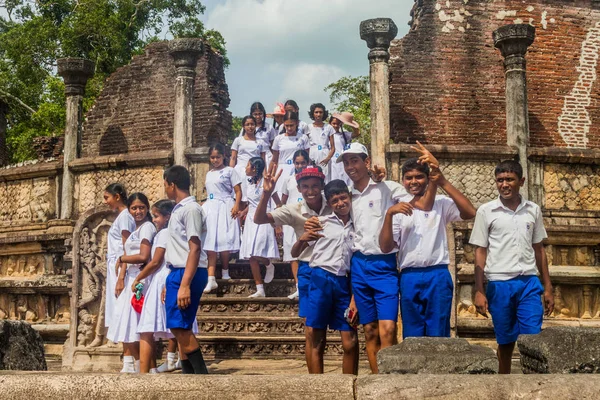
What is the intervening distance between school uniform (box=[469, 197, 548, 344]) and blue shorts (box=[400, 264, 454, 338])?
0.40m

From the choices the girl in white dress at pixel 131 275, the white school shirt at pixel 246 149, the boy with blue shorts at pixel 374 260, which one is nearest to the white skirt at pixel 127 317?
the girl in white dress at pixel 131 275

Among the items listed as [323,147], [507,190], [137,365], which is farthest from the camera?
[323,147]

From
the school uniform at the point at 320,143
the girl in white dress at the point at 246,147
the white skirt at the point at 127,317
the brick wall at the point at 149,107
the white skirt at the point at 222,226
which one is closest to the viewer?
the white skirt at the point at 127,317

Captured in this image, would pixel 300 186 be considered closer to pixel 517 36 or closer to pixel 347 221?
pixel 347 221

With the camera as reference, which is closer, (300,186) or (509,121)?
(300,186)

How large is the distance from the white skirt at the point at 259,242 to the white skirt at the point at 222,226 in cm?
20

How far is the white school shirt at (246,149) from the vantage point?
32.1ft

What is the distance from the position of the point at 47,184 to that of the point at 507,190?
8.60 m

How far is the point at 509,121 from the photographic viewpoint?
1067 centimetres

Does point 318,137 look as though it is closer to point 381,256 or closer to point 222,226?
point 222,226

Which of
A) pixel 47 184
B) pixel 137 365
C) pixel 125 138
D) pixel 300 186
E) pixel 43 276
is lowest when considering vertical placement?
pixel 137 365

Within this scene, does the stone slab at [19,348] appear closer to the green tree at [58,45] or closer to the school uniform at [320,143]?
the school uniform at [320,143]

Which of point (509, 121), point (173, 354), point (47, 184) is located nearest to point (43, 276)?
point (47, 184)

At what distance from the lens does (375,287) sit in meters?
4.90
